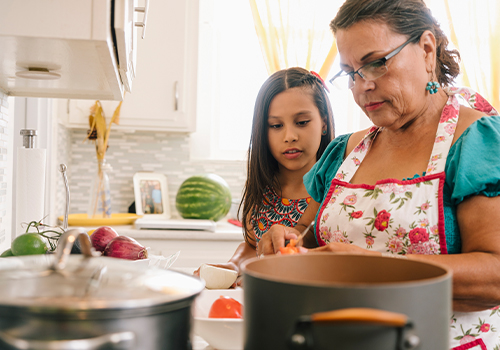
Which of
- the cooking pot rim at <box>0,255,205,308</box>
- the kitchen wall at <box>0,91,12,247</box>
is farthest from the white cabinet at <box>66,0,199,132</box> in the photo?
the cooking pot rim at <box>0,255,205,308</box>

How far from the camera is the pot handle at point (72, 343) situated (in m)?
0.31

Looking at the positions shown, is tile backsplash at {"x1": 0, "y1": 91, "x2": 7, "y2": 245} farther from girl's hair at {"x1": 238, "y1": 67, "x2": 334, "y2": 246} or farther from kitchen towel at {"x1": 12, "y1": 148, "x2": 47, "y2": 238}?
girl's hair at {"x1": 238, "y1": 67, "x2": 334, "y2": 246}

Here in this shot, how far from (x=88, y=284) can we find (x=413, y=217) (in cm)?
74

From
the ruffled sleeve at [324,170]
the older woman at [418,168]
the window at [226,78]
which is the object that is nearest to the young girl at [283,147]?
the ruffled sleeve at [324,170]

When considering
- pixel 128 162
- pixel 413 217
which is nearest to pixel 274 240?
→ pixel 413 217

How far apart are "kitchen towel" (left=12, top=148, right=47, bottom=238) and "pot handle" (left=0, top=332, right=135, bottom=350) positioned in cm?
98

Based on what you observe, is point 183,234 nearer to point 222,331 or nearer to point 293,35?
point 293,35

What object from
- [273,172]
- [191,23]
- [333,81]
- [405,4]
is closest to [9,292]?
[405,4]

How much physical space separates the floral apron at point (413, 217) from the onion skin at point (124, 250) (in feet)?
1.51

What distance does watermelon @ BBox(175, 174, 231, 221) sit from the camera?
2.58 m

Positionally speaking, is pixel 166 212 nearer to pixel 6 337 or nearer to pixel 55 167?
pixel 55 167

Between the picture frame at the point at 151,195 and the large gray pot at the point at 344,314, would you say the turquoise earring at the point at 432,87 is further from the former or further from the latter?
the picture frame at the point at 151,195

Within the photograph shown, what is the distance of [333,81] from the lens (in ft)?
4.26

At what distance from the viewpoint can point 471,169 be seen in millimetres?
822
